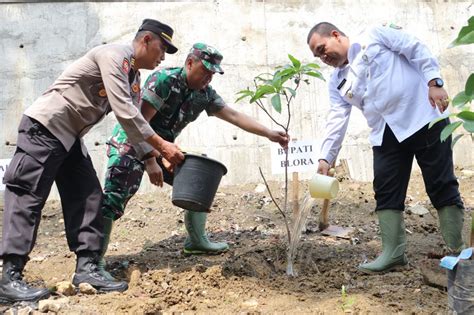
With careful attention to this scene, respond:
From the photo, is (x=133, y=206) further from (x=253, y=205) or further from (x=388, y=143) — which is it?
(x=388, y=143)

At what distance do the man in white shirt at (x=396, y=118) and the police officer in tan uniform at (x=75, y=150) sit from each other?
1033 millimetres

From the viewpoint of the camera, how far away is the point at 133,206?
209 inches

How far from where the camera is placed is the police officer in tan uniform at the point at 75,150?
287cm

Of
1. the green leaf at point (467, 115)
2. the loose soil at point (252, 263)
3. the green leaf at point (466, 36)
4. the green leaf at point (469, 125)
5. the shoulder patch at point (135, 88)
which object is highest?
the green leaf at point (466, 36)

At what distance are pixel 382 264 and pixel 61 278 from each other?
1.83 meters

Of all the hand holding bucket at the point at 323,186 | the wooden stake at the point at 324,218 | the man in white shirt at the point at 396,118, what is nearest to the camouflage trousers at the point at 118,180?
the hand holding bucket at the point at 323,186

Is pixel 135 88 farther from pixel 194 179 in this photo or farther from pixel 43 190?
pixel 43 190

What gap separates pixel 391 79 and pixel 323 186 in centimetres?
70

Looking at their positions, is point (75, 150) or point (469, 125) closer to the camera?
point (469, 125)

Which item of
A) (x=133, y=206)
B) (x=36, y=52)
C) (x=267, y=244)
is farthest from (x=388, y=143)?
(x=36, y=52)

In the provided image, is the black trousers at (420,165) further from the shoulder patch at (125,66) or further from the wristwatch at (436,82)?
the shoulder patch at (125,66)

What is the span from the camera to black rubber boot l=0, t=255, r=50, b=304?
9.21 feet

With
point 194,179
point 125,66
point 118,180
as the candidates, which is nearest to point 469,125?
point 194,179

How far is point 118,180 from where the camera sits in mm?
3416
